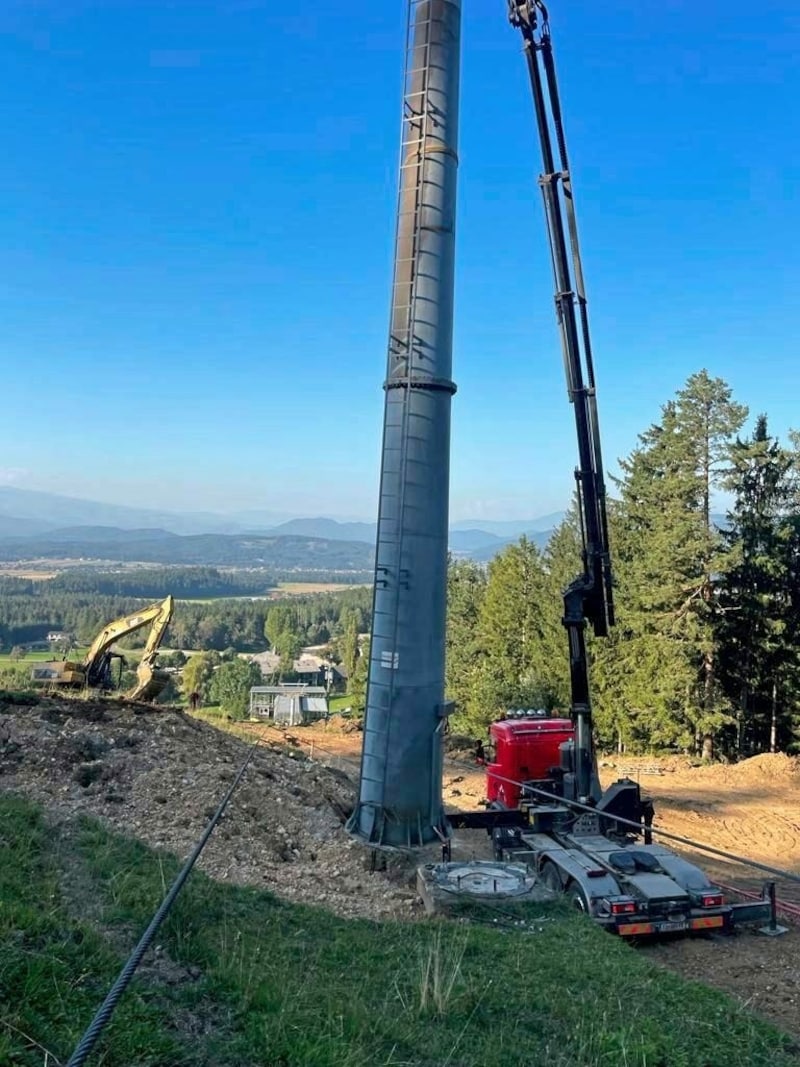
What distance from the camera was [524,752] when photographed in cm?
1592

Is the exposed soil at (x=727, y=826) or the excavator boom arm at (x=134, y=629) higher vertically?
the excavator boom arm at (x=134, y=629)

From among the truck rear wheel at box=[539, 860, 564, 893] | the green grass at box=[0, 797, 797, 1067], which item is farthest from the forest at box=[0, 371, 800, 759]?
the green grass at box=[0, 797, 797, 1067]

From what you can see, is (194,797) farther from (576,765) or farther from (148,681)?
(148,681)

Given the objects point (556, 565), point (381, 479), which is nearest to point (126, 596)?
point (556, 565)

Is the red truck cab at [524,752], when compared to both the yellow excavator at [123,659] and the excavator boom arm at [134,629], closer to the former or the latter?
the yellow excavator at [123,659]

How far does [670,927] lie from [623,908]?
64cm

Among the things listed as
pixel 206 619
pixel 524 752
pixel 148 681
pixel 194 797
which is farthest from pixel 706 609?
pixel 206 619

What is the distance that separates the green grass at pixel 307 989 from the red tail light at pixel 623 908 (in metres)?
1.32

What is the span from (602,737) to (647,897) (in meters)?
28.7

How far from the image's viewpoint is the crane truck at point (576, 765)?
35.5 ft

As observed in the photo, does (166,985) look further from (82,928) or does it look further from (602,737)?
(602,737)

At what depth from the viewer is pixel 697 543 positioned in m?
30.7

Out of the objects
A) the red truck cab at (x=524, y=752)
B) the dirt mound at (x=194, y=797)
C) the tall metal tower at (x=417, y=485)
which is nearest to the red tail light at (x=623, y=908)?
the dirt mound at (x=194, y=797)

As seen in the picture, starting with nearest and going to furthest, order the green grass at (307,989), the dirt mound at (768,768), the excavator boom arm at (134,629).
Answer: the green grass at (307,989), the excavator boom arm at (134,629), the dirt mound at (768,768)
